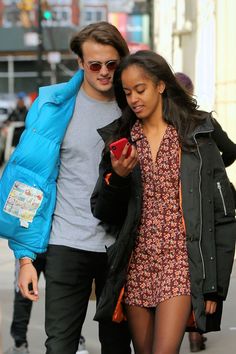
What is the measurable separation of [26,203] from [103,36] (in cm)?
82

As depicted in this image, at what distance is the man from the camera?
4.11 meters

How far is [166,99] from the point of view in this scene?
4.11m

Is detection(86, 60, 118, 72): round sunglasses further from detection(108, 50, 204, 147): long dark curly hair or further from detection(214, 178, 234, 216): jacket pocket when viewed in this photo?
detection(214, 178, 234, 216): jacket pocket

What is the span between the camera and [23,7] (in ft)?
144

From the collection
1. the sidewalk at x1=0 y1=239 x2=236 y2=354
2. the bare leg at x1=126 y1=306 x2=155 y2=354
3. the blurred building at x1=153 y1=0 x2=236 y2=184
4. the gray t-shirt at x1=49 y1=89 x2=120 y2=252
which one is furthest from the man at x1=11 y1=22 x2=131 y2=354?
the blurred building at x1=153 y1=0 x2=236 y2=184

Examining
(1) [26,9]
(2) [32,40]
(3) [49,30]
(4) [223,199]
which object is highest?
(4) [223,199]

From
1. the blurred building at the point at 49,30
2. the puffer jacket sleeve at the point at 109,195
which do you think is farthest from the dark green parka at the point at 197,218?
the blurred building at the point at 49,30

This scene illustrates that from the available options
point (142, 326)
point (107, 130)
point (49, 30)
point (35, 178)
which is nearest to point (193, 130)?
point (107, 130)

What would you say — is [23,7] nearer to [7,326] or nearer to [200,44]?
[200,44]

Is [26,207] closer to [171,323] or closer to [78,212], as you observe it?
[78,212]

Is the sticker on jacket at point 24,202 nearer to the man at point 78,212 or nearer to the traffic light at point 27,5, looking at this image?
the man at point 78,212

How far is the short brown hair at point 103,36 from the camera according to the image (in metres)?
4.13

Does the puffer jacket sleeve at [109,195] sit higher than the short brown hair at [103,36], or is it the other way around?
the short brown hair at [103,36]

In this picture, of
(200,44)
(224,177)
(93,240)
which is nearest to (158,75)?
(224,177)
